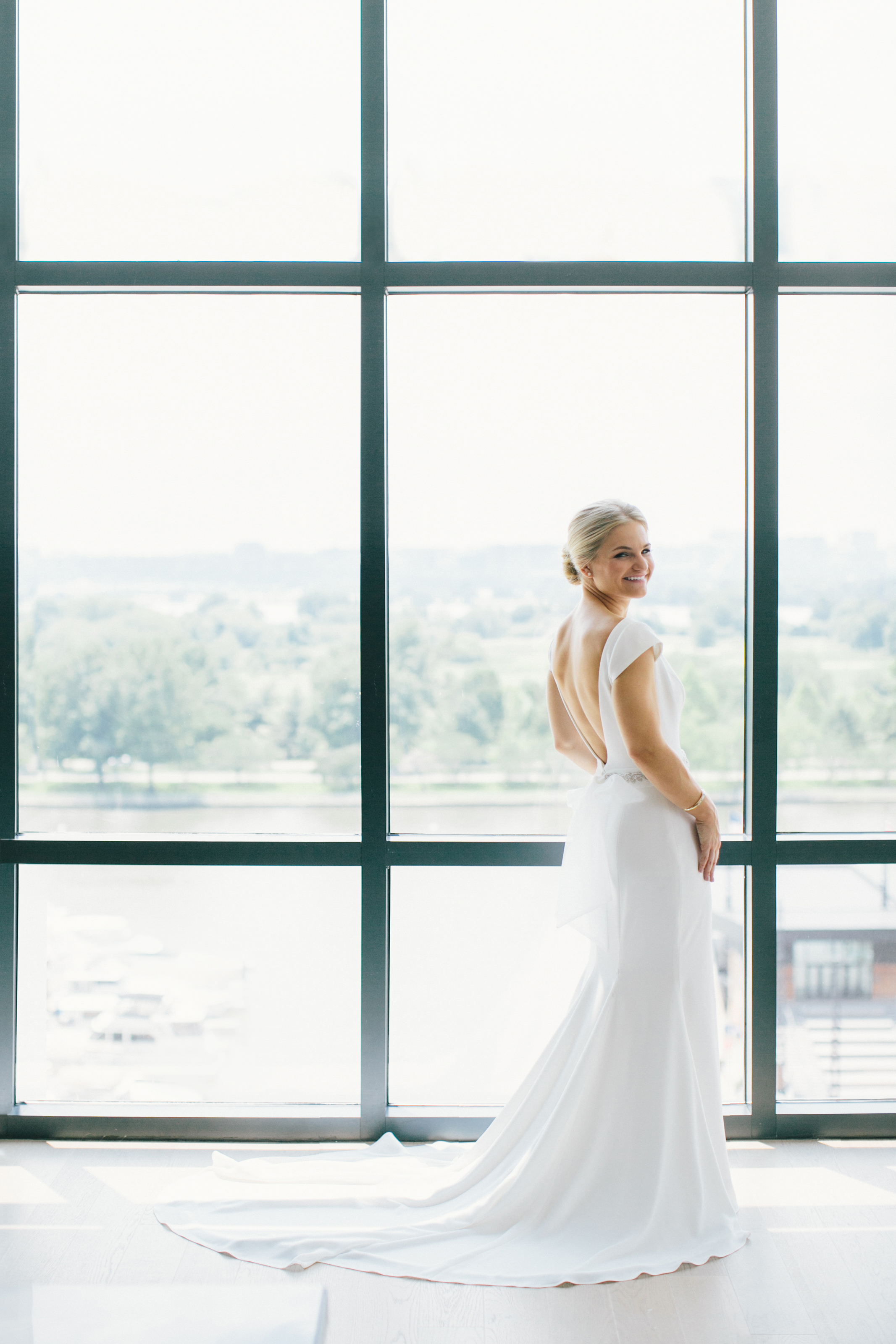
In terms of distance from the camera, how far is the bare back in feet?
7.14

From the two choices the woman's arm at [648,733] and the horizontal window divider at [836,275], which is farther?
the horizontal window divider at [836,275]

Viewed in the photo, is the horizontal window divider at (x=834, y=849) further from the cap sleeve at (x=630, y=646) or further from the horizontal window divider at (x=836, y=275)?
the horizontal window divider at (x=836, y=275)

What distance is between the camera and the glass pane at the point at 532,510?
2.63 meters

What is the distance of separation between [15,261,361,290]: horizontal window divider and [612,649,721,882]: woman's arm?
1.36 m

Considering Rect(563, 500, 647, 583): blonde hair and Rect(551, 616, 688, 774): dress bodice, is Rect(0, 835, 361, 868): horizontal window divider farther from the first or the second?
Rect(563, 500, 647, 583): blonde hair

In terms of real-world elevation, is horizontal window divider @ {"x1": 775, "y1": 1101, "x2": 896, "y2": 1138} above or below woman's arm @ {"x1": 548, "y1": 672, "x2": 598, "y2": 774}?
below

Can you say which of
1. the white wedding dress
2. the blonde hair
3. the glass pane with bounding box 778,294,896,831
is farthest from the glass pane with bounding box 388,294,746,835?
the white wedding dress

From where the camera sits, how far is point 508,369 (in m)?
2.63

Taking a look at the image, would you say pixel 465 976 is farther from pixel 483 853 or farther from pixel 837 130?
pixel 837 130

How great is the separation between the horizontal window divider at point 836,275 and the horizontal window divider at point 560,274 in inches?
4.4

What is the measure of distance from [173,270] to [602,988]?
2206 mm

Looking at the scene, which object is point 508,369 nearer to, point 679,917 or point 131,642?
point 131,642

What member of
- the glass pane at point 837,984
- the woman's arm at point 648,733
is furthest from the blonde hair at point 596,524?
the glass pane at point 837,984

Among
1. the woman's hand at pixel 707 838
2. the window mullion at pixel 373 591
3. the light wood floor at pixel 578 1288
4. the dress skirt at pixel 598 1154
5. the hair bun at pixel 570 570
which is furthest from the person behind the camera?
the window mullion at pixel 373 591
